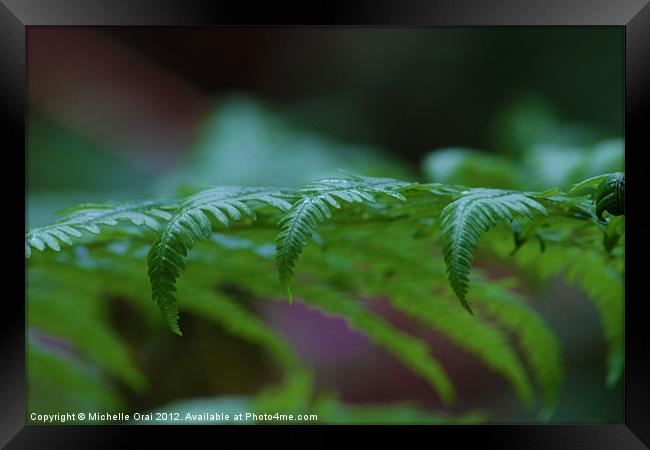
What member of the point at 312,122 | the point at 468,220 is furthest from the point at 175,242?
the point at 312,122

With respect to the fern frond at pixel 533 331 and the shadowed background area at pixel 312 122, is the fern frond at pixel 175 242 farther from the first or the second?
the shadowed background area at pixel 312 122

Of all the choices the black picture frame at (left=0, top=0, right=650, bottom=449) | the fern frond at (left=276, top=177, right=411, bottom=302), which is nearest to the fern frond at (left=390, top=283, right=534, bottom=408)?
the black picture frame at (left=0, top=0, right=650, bottom=449)

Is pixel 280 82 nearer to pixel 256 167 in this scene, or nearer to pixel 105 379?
pixel 256 167

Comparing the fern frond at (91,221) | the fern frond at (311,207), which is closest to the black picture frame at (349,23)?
the fern frond at (91,221)

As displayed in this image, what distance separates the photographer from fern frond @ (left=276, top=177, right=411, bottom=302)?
0.59m

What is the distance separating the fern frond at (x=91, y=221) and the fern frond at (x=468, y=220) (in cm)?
28

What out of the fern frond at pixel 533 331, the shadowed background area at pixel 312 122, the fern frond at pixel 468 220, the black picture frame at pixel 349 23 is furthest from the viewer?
the shadowed background area at pixel 312 122

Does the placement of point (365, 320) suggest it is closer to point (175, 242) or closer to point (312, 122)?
point (175, 242)

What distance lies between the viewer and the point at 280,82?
8.74ft

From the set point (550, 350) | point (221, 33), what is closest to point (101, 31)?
point (221, 33)

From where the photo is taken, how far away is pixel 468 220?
23.8 inches

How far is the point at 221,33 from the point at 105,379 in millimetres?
1483

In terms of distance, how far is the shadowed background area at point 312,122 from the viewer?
1.80 metres

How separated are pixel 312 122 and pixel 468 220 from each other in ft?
6.23
